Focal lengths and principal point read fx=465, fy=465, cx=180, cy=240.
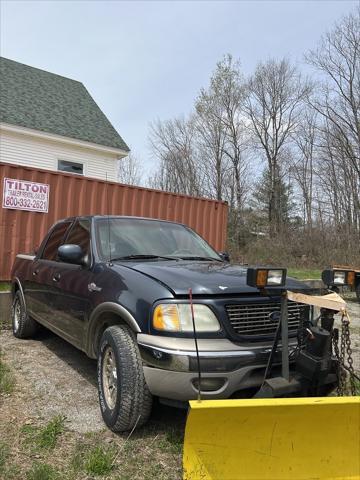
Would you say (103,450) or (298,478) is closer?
(298,478)

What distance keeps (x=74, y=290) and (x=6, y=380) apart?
3.69 feet

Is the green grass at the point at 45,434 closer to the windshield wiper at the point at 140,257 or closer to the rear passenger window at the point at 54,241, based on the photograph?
the windshield wiper at the point at 140,257

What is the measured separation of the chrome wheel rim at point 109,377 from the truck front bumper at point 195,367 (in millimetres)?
433

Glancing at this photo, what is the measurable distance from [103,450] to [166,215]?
25.6 ft

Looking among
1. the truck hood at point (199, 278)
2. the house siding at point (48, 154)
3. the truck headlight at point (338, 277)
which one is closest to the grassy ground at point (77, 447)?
the truck hood at point (199, 278)

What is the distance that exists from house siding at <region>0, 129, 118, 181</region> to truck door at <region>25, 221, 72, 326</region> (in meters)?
9.85

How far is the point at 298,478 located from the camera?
8.69 ft

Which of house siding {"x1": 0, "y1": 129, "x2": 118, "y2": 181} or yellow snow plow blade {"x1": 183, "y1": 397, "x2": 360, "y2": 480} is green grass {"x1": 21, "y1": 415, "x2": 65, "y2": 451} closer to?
yellow snow plow blade {"x1": 183, "y1": 397, "x2": 360, "y2": 480}

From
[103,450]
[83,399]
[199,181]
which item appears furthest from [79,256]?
[199,181]

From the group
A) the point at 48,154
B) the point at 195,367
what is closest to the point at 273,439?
the point at 195,367

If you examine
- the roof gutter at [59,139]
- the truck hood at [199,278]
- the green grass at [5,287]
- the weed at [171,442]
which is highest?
the roof gutter at [59,139]

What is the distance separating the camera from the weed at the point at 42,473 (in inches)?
112

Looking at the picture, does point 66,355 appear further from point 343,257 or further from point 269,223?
point 269,223

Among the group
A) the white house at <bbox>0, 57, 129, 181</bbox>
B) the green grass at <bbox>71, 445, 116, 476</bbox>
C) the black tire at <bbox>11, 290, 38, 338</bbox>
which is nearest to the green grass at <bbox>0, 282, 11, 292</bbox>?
the black tire at <bbox>11, 290, 38, 338</bbox>
